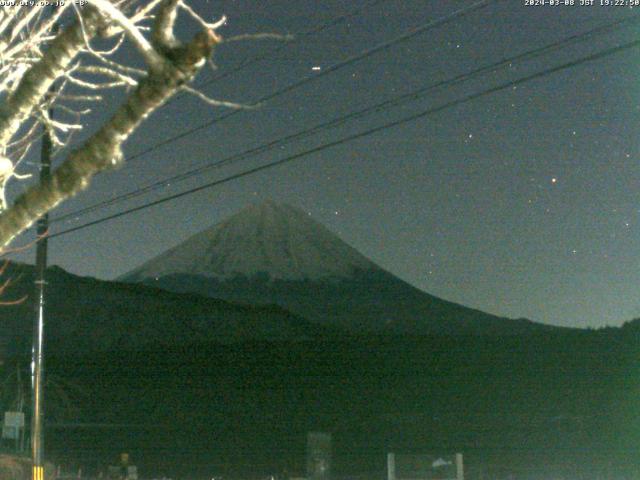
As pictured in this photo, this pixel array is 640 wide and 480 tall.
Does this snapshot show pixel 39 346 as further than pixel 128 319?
No

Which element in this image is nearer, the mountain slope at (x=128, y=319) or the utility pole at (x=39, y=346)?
the utility pole at (x=39, y=346)

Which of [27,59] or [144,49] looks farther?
[27,59]

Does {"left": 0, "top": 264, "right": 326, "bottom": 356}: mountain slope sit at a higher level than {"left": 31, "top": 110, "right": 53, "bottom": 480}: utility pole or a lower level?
higher

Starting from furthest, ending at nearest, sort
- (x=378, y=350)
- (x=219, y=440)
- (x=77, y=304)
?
(x=77, y=304)
(x=378, y=350)
(x=219, y=440)

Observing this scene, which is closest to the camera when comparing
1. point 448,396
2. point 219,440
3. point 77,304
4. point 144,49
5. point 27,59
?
point 144,49

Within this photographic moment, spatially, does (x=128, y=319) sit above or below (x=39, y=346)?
above

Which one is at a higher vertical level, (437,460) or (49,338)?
(49,338)

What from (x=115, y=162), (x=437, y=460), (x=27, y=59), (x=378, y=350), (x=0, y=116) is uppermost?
(x=378, y=350)

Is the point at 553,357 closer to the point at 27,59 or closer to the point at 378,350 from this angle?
the point at 378,350

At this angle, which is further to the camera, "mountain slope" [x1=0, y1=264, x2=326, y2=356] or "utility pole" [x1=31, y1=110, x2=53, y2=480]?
"mountain slope" [x1=0, y1=264, x2=326, y2=356]

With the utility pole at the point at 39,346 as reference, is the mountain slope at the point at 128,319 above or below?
above

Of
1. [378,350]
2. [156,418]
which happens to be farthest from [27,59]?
[378,350]
